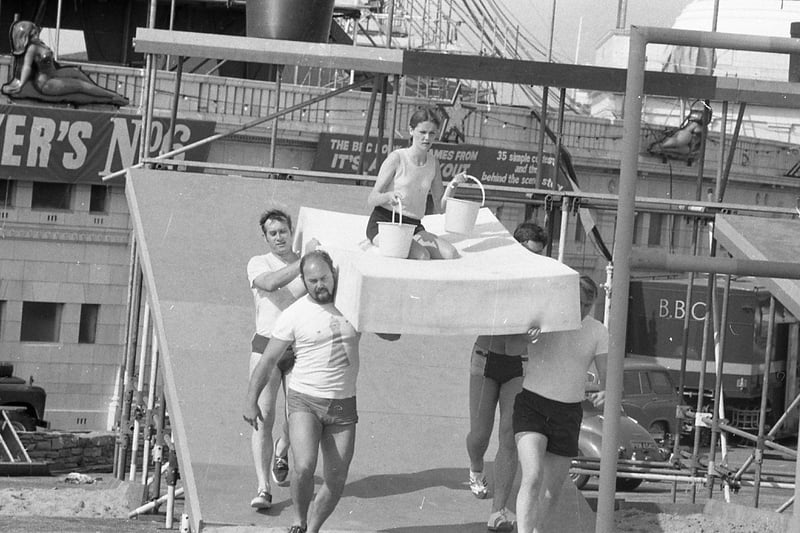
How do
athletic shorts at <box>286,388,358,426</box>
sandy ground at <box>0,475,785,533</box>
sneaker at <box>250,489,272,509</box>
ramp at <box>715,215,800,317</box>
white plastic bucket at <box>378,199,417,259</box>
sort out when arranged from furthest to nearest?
sandy ground at <box>0,475,785,533</box> < ramp at <box>715,215,800,317</box> < white plastic bucket at <box>378,199,417,259</box> < sneaker at <box>250,489,272,509</box> < athletic shorts at <box>286,388,358,426</box>

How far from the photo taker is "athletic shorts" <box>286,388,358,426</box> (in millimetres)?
6391

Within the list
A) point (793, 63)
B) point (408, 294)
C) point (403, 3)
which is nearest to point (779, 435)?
point (403, 3)

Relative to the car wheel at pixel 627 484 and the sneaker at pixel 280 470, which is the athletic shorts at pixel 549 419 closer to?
the sneaker at pixel 280 470

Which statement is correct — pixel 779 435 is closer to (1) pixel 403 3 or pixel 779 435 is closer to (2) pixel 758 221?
(1) pixel 403 3

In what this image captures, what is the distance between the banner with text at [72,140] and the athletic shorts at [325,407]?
67.3ft

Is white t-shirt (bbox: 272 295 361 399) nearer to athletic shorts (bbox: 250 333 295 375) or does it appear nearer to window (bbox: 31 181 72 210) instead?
athletic shorts (bbox: 250 333 295 375)

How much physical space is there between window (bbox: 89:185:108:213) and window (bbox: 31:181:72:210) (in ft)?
1.52

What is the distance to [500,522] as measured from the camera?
23.4 ft

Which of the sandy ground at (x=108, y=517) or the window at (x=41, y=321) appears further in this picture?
the window at (x=41, y=321)

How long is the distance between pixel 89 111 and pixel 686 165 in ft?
44.0

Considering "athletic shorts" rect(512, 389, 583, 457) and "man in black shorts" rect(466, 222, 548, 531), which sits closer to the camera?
"athletic shorts" rect(512, 389, 583, 457)

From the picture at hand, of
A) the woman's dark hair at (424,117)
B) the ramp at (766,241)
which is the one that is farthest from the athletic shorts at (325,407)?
the ramp at (766,241)

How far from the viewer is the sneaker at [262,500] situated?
276 inches

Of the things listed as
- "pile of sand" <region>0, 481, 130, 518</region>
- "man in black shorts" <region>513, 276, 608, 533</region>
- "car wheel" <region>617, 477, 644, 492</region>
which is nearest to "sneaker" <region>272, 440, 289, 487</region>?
"man in black shorts" <region>513, 276, 608, 533</region>
